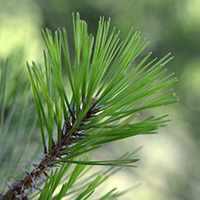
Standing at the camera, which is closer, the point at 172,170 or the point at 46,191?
the point at 46,191

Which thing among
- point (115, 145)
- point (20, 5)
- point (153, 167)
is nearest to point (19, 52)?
point (20, 5)

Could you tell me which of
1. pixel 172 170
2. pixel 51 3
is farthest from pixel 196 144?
pixel 51 3

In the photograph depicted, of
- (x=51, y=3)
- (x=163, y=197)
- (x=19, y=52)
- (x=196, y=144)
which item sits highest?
(x=51, y=3)

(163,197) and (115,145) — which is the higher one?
(115,145)

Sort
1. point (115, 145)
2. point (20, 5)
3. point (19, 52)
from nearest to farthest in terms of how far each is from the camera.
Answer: point (19, 52) < point (20, 5) < point (115, 145)

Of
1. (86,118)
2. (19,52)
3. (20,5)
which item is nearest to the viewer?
(86,118)

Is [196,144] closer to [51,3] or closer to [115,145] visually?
[115,145]
